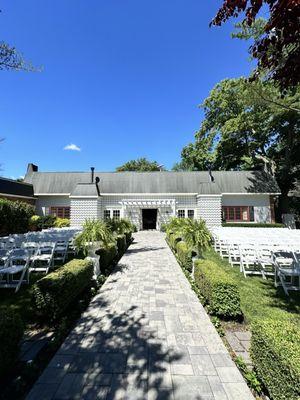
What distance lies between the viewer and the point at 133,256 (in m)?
11.5

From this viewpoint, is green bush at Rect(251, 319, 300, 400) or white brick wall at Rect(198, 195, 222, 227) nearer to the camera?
green bush at Rect(251, 319, 300, 400)

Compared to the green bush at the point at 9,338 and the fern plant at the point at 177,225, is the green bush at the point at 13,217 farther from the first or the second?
the green bush at the point at 9,338

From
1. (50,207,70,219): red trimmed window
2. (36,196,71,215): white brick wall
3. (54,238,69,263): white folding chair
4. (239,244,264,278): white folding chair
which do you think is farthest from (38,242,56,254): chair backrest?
(36,196,71,215): white brick wall

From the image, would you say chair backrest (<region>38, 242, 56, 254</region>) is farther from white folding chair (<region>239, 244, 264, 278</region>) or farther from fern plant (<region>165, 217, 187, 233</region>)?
fern plant (<region>165, 217, 187, 233</region>)

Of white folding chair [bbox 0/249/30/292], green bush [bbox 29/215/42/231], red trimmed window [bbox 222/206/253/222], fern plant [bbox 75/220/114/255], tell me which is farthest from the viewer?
red trimmed window [bbox 222/206/253/222]

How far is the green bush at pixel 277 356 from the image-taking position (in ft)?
7.29

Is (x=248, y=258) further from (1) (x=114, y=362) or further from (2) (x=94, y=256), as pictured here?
(1) (x=114, y=362)

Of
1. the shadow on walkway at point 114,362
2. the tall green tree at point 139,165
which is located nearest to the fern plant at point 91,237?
the shadow on walkway at point 114,362

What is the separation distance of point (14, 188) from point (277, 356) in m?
24.3

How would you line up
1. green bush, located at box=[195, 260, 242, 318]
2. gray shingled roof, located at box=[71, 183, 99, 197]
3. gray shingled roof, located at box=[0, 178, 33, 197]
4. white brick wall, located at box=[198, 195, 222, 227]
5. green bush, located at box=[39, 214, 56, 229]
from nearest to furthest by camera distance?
1. green bush, located at box=[195, 260, 242, 318]
2. gray shingled roof, located at box=[0, 178, 33, 197]
3. green bush, located at box=[39, 214, 56, 229]
4. white brick wall, located at box=[198, 195, 222, 227]
5. gray shingled roof, located at box=[71, 183, 99, 197]

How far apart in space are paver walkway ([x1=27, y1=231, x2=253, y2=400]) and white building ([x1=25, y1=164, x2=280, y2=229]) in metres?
18.7

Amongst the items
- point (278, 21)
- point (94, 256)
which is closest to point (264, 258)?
point (94, 256)

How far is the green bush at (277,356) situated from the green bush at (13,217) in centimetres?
1641

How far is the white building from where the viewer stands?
24406mm
